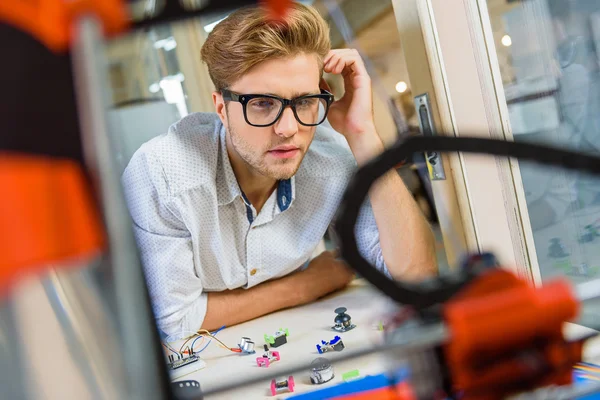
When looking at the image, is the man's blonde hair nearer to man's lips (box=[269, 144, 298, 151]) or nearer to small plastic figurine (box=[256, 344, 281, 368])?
man's lips (box=[269, 144, 298, 151])

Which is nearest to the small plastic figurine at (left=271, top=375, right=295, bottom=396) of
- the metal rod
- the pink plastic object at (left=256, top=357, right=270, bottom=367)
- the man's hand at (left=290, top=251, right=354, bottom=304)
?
the pink plastic object at (left=256, top=357, right=270, bottom=367)

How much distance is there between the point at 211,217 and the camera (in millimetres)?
1155

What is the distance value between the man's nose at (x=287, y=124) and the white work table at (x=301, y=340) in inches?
15.3

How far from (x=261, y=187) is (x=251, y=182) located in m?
0.03

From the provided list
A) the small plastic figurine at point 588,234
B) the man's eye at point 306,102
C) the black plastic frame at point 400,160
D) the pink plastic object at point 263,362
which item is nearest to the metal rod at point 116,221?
the black plastic frame at point 400,160

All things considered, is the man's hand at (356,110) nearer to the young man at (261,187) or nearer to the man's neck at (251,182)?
the young man at (261,187)

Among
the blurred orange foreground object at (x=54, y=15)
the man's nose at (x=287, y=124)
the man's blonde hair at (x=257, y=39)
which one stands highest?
the man's blonde hair at (x=257, y=39)

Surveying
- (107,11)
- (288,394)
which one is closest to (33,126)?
(107,11)

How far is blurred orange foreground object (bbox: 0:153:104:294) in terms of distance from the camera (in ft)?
0.77

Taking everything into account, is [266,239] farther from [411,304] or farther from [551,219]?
[411,304]

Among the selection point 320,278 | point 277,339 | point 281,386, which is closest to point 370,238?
point 320,278

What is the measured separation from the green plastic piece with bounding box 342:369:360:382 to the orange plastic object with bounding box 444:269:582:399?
0.39 metres

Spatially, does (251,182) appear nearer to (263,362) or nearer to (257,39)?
(257,39)

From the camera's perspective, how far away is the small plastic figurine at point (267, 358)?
33.3 inches
